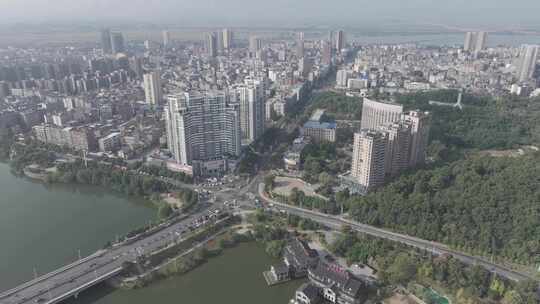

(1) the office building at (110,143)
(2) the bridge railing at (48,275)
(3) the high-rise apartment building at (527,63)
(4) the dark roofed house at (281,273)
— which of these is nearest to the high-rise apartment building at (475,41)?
(3) the high-rise apartment building at (527,63)

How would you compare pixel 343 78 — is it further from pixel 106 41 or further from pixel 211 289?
pixel 106 41

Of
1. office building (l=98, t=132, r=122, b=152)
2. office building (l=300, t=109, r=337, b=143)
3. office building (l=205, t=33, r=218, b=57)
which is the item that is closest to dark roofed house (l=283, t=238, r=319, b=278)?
office building (l=300, t=109, r=337, b=143)

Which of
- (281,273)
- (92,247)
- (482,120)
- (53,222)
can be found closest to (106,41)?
(53,222)

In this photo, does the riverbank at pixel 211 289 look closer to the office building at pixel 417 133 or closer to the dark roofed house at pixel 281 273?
the dark roofed house at pixel 281 273

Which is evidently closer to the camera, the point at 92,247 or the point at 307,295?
the point at 307,295

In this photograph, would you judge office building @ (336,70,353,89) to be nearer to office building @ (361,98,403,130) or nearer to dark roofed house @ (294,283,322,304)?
office building @ (361,98,403,130)
